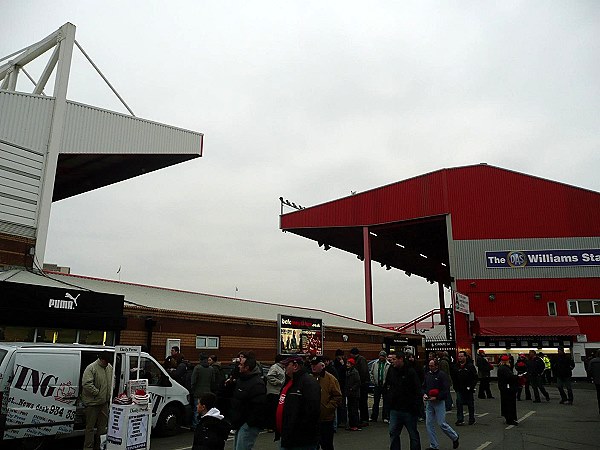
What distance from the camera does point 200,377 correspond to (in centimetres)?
1213

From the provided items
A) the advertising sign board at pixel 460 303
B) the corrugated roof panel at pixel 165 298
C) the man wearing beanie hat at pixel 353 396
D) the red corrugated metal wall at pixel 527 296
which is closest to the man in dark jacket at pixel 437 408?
the man wearing beanie hat at pixel 353 396

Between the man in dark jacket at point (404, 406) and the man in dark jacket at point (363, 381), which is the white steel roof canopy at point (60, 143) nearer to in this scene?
the man in dark jacket at point (363, 381)

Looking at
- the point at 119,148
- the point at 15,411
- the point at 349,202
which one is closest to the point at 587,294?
the point at 349,202

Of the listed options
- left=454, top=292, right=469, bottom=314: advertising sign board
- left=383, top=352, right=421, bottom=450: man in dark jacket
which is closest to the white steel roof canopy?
left=383, top=352, right=421, bottom=450: man in dark jacket

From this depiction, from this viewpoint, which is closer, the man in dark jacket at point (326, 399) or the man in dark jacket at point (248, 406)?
the man in dark jacket at point (248, 406)

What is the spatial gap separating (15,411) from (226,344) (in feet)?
36.8

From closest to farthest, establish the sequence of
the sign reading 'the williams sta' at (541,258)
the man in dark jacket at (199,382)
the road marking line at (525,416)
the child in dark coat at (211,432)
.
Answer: the child in dark coat at (211,432) → the man in dark jacket at (199,382) → the road marking line at (525,416) → the sign reading 'the williams sta' at (541,258)

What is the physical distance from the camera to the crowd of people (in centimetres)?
598

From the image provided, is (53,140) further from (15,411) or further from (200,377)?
(15,411)

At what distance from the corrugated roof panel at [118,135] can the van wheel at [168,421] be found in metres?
11.7

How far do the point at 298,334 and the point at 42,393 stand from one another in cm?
1239

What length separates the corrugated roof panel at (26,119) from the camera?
17.6 m

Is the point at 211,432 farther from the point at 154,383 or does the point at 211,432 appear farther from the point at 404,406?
the point at 154,383

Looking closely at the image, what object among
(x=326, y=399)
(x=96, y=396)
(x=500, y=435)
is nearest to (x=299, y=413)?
(x=326, y=399)
